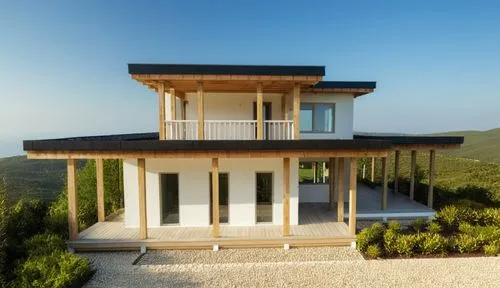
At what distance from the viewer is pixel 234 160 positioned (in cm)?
986

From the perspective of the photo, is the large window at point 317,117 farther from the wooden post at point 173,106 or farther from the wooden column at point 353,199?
the wooden post at point 173,106

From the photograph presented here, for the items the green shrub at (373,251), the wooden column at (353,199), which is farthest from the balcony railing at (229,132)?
the green shrub at (373,251)

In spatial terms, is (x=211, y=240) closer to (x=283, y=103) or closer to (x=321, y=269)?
(x=321, y=269)

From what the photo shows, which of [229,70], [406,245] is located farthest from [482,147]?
[229,70]

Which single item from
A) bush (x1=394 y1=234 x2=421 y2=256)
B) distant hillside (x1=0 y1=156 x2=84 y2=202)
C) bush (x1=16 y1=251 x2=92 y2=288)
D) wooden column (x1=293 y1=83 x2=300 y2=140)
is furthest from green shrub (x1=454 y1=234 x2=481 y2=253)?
distant hillside (x1=0 y1=156 x2=84 y2=202)

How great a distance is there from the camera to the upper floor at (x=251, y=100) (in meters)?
9.05

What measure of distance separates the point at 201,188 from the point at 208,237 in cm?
189

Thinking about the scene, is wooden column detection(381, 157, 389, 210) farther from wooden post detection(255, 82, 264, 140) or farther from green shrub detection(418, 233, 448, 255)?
wooden post detection(255, 82, 264, 140)

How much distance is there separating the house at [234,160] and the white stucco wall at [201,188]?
0.04 metres

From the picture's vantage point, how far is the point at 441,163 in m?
32.0

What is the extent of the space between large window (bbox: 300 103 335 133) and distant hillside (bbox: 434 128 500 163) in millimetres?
45947

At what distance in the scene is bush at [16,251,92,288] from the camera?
5.97 meters

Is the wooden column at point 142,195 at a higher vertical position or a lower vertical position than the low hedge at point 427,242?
higher

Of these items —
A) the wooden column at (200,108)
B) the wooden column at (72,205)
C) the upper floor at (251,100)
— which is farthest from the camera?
the wooden column at (200,108)
